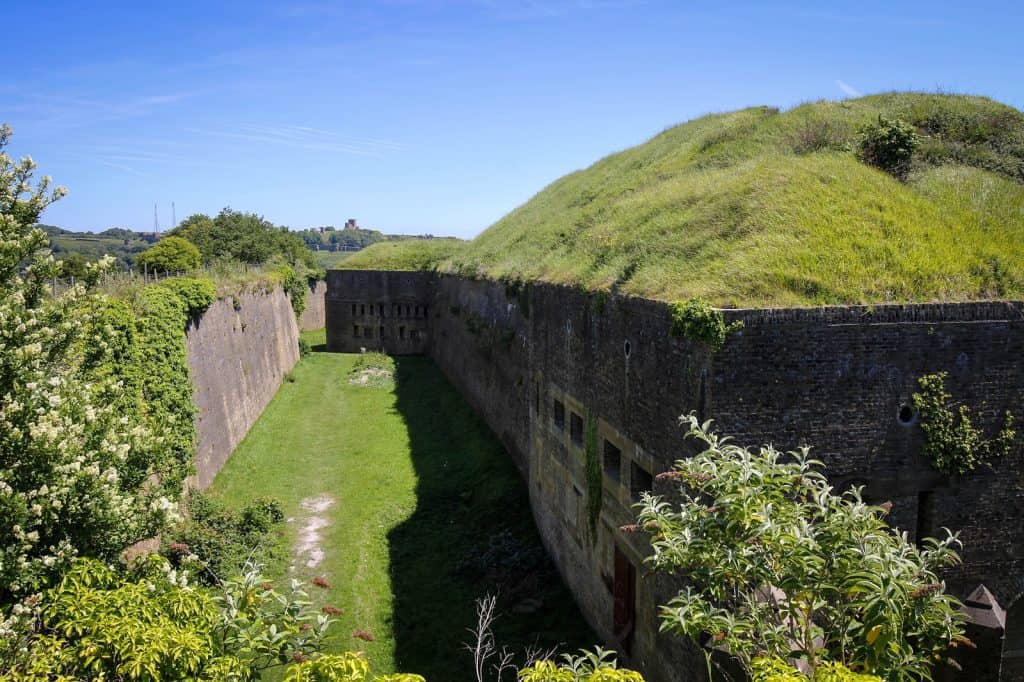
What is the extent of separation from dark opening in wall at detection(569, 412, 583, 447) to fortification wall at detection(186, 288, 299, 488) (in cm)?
970

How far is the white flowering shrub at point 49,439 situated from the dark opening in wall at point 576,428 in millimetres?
7195

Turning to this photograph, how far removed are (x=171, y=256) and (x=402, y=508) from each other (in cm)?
3180

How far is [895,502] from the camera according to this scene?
9.02 m

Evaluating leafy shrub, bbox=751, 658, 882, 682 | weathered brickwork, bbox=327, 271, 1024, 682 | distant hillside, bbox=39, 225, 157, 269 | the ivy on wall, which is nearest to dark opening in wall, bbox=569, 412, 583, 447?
weathered brickwork, bbox=327, 271, 1024, 682

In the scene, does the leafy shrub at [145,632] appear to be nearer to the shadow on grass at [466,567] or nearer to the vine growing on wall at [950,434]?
the shadow on grass at [466,567]

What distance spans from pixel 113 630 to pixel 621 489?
728cm

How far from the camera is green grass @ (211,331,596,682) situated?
504 inches

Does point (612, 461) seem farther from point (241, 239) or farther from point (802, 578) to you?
point (241, 239)

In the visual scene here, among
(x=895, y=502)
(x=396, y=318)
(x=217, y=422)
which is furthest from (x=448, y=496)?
(x=396, y=318)

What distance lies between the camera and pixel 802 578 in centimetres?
550

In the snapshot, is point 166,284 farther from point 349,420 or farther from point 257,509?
point 349,420

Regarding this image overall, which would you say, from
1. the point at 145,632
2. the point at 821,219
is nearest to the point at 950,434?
the point at 821,219

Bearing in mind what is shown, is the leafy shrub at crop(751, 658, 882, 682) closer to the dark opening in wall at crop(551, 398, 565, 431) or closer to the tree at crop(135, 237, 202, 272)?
the dark opening in wall at crop(551, 398, 565, 431)

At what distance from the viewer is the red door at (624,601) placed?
1075 cm
